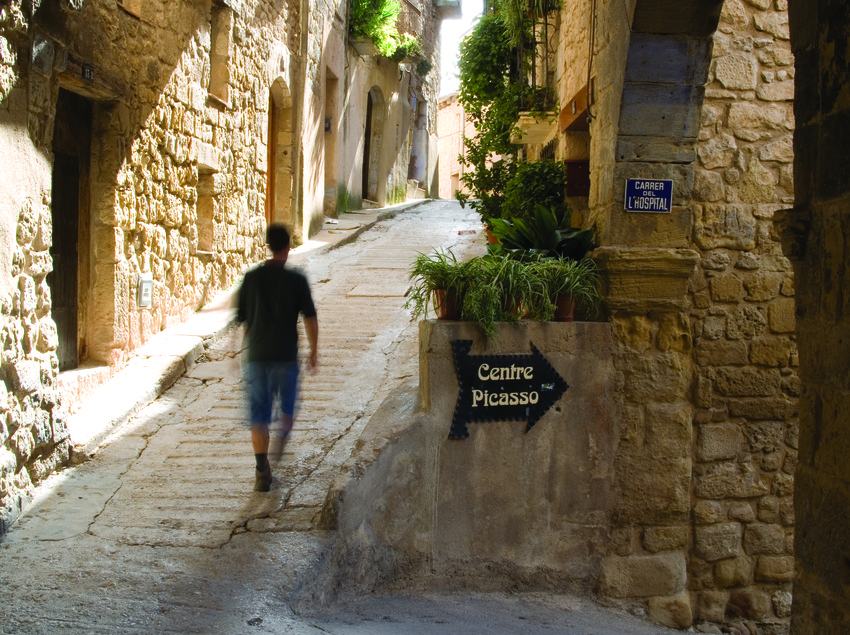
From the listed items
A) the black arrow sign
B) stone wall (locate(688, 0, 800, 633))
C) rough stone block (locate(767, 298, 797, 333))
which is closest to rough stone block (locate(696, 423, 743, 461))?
stone wall (locate(688, 0, 800, 633))

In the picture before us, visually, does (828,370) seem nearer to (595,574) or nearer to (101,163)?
(595,574)

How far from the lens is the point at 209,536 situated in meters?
3.70

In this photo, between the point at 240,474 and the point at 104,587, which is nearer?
Answer: the point at 104,587

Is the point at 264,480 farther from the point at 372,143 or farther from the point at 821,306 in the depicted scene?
the point at 372,143

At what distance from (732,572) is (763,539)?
30 centimetres

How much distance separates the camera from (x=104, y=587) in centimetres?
319

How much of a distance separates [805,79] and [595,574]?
331 centimetres

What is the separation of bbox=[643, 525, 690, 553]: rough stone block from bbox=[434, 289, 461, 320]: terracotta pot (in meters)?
1.87

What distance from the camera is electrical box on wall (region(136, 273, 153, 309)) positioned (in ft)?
20.2

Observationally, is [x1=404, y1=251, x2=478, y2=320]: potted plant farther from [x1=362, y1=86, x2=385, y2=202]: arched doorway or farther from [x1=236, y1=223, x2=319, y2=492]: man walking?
[x1=362, y1=86, x2=385, y2=202]: arched doorway

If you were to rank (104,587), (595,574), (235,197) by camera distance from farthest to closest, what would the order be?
(235,197) → (595,574) → (104,587)

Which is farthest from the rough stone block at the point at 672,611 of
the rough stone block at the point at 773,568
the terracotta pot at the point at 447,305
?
the terracotta pot at the point at 447,305

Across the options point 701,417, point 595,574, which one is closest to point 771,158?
point 701,417

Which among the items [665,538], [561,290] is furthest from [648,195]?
[665,538]
